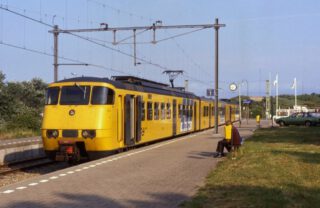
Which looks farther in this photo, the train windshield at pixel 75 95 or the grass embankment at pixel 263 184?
the train windshield at pixel 75 95

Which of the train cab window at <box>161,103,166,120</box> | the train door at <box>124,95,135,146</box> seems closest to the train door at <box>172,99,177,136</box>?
the train cab window at <box>161,103,166,120</box>

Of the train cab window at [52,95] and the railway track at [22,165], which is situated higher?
the train cab window at [52,95]

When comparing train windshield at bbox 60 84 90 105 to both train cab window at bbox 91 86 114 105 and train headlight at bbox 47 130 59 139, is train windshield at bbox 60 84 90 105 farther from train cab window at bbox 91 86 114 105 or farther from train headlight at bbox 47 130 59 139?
train headlight at bbox 47 130 59 139

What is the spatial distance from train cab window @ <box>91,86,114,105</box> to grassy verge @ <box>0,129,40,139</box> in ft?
55.1

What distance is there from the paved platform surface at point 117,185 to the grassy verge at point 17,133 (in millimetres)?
17845

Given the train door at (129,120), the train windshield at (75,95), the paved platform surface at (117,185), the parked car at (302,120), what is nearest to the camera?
the paved platform surface at (117,185)

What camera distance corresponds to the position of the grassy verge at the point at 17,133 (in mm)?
34700

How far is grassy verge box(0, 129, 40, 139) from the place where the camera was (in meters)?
34.7

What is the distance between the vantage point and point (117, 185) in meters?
12.4

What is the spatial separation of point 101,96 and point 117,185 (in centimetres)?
696

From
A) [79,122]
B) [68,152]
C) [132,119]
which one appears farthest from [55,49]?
[68,152]

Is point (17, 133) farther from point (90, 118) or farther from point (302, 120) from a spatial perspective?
point (302, 120)

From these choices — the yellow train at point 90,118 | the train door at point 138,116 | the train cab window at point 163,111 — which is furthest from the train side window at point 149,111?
the train cab window at point 163,111

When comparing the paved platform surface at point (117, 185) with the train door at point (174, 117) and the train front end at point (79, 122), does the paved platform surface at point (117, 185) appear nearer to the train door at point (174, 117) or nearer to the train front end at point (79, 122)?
the train front end at point (79, 122)
